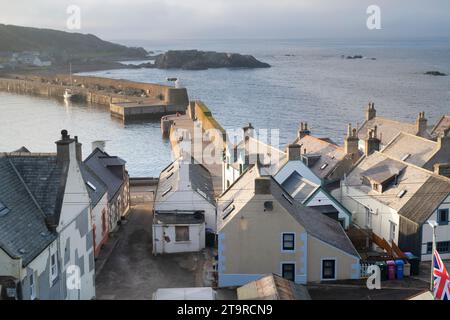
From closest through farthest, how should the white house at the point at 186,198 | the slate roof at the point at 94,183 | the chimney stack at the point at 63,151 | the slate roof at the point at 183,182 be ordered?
the chimney stack at the point at 63,151 < the slate roof at the point at 94,183 < the white house at the point at 186,198 < the slate roof at the point at 183,182

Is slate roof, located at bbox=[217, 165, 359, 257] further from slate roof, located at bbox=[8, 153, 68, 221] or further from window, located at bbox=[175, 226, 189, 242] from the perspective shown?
slate roof, located at bbox=[8, 153, 68, 221]

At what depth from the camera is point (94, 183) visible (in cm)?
3522

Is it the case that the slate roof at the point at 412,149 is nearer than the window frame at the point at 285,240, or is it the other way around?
the window frame at the point at 285,240

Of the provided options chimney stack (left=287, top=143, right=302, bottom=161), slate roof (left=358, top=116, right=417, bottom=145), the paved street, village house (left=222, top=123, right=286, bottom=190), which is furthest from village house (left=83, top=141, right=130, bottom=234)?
slate roof (left=358, top=116, right=417, bottom=145)

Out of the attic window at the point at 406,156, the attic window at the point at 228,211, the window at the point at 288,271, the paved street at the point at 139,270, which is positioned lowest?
the paved street at the point at 139,270

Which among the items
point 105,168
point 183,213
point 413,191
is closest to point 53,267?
point 183,213

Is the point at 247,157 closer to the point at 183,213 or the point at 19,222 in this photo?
the point at 183,213

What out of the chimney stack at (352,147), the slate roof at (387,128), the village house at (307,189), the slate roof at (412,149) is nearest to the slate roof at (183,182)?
the village house at (307,189)

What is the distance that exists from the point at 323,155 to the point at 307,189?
9.42m

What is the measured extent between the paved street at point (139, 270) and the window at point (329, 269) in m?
5.99

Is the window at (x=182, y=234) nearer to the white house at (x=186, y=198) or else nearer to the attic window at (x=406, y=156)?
the white house at (x=186, y=198)

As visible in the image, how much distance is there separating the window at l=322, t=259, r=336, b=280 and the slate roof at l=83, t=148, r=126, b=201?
14.1m

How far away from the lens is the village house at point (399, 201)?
3206 centimetres
